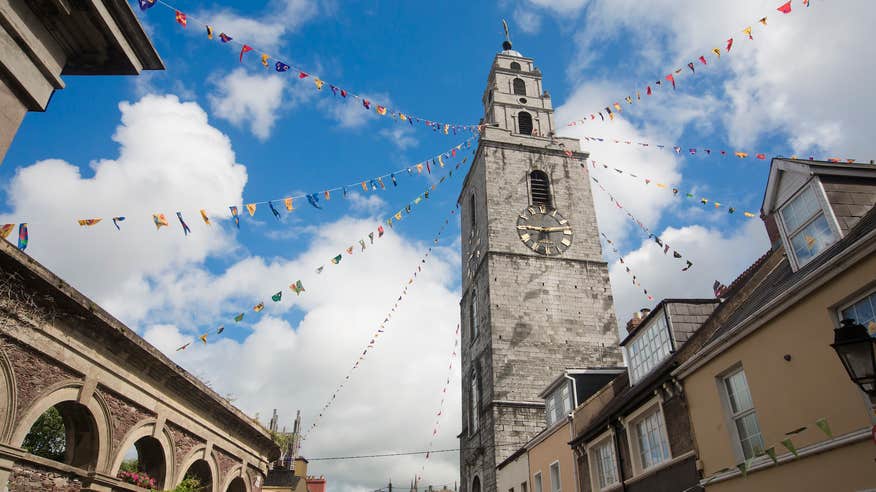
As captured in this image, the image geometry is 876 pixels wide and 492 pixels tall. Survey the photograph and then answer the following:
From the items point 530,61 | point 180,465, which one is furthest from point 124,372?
point 530,61

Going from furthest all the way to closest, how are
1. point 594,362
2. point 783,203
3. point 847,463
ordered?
point 594,362 → point 783,203 → point 847,463

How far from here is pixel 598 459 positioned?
13867 millimetres

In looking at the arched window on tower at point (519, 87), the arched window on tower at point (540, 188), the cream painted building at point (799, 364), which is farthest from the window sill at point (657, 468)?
the arched window on tower at point (519, 87)

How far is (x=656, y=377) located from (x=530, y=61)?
30.1 meters

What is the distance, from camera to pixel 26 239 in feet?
27.2

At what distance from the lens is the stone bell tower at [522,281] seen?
2517 cm

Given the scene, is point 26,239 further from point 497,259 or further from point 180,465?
point 497,259

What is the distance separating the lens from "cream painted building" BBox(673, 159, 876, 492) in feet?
21.8

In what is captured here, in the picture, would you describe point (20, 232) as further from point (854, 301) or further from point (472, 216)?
point (472, 216)

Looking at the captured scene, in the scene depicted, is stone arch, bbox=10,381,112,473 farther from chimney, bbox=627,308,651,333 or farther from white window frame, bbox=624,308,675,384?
chimney, bbox=627,308,651,333

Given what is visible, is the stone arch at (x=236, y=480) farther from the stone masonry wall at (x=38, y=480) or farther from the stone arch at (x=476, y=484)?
the stone arch at (x=476, y=484)

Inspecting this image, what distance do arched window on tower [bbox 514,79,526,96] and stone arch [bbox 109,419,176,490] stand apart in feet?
95.1

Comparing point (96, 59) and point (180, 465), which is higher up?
point (96, 59)

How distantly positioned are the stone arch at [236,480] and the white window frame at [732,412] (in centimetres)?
1134
